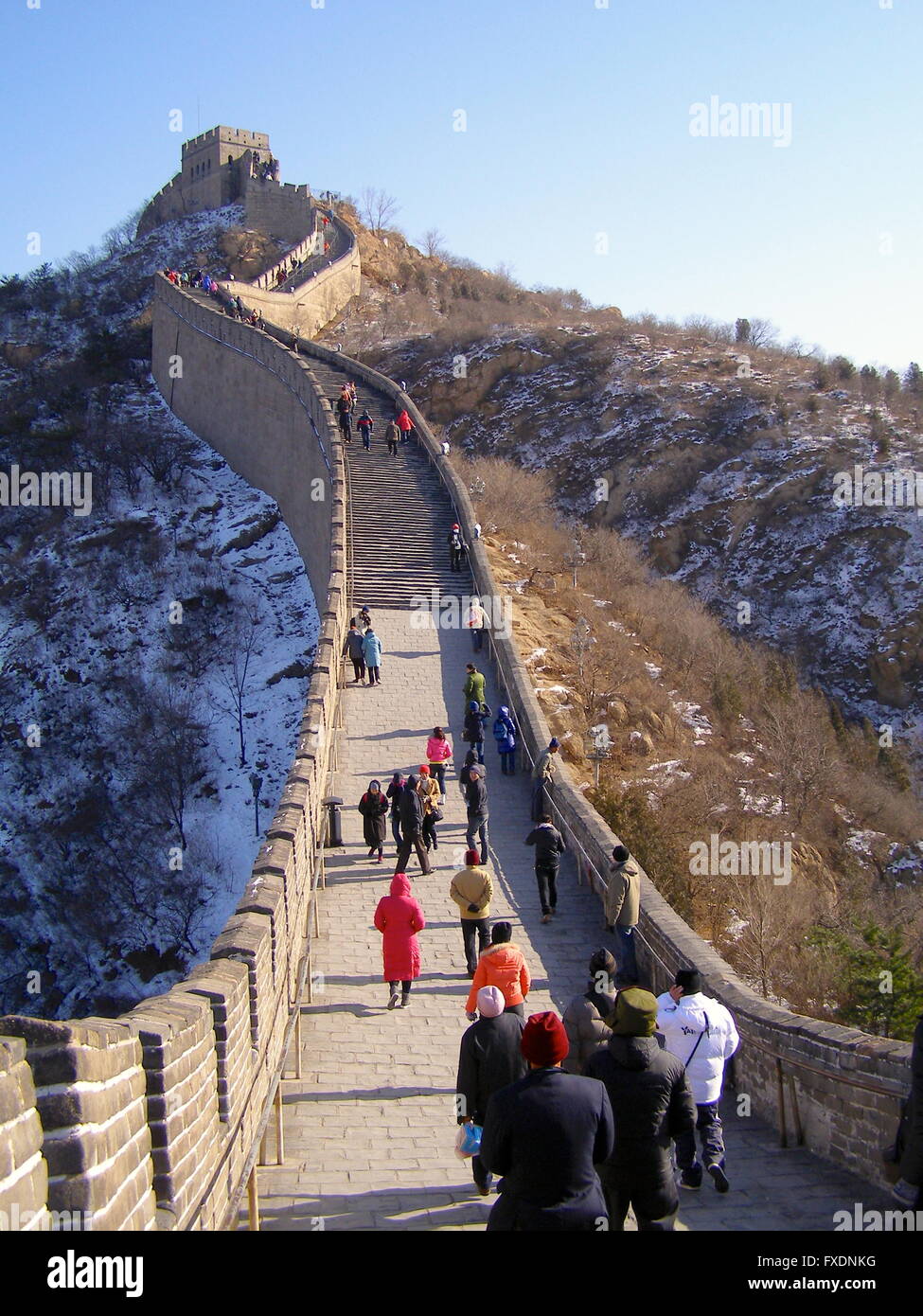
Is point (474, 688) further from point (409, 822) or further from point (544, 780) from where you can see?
point (409, 822)

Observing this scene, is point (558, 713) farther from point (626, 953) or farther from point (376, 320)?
point (376, 320)

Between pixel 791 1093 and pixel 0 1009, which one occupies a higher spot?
pixel 791 1093

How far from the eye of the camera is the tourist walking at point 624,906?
8.45m

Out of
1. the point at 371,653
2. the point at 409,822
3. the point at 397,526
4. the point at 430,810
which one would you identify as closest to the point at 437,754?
the point at 430,810

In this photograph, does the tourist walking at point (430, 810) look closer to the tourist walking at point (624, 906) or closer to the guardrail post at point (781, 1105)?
the tourist walking at point (624, 906)

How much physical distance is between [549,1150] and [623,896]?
4.75 m

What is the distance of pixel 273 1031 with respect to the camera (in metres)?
7.16

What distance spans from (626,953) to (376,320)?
40.6 metres

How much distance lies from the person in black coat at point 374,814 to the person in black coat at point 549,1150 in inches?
284

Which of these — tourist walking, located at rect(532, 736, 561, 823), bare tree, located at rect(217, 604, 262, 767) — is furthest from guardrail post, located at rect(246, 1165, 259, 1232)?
bare tree, located at rect(217, 604, 262, 767)

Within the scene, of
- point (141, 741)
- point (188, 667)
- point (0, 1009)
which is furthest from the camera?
point (188, 667)

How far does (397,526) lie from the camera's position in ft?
71.8

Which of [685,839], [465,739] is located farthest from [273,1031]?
[685,839]

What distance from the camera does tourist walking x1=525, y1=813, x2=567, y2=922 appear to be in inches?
380
